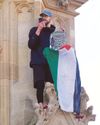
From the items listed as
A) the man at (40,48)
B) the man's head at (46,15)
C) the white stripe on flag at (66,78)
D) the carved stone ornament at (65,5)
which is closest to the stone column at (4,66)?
the man at (40,48)

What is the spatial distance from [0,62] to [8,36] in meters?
0.53

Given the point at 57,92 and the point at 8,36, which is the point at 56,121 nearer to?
the point at 57,92

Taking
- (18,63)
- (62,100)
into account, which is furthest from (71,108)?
(18,63)

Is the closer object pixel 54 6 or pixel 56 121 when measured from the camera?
pixel 56 121

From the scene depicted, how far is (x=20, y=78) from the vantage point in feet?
63.0

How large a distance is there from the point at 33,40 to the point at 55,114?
1448mm

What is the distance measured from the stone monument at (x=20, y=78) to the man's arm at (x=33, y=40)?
0.37 m

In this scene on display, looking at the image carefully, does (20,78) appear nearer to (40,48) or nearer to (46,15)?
(40,48)

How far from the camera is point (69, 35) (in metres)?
20.2

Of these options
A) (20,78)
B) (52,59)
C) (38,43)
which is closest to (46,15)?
(38,43)

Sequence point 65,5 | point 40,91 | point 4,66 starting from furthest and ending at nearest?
point 65,5
point 4,66
point 40,91

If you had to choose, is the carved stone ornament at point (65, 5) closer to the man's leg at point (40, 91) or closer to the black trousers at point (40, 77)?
the black trousers at point (40, 77)

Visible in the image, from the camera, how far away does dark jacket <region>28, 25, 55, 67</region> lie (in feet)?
62.0

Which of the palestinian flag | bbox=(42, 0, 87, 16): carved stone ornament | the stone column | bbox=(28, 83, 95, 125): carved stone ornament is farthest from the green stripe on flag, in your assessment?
bbox=(42, 0, 87, 16): carved stone ornament
